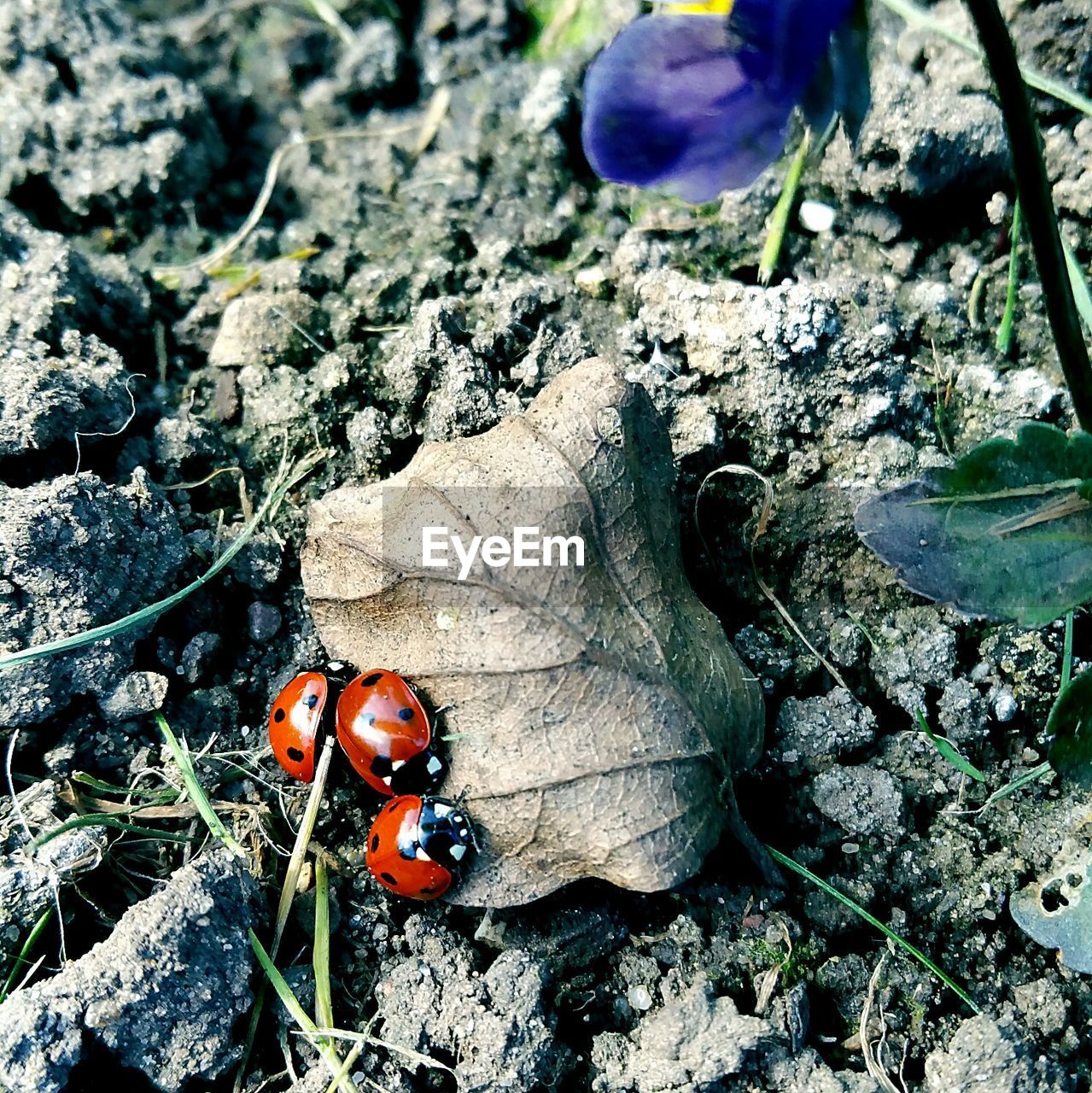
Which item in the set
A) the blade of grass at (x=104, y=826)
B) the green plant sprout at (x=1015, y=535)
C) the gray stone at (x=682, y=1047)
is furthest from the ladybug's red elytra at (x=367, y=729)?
the green plant sprout at (x=1015, y=535)

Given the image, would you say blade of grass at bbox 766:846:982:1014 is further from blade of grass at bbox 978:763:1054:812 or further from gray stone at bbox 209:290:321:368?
gray stone at bbox 209:290:321:368

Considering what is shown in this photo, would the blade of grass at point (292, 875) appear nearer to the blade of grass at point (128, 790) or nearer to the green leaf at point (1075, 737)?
the blade of grass at point (128, 790)

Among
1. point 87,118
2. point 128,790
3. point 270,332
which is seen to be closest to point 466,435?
point 270,332

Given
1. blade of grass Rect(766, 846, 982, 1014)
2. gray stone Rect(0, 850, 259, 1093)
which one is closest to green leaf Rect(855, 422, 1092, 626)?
blade of grass Rect(766, 846, 982, 1014)

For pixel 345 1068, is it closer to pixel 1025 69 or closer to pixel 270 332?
pixel 270 332

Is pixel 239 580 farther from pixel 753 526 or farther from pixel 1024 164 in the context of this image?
pixel 1024 164

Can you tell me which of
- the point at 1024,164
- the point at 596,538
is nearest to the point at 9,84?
the point at 596,538
